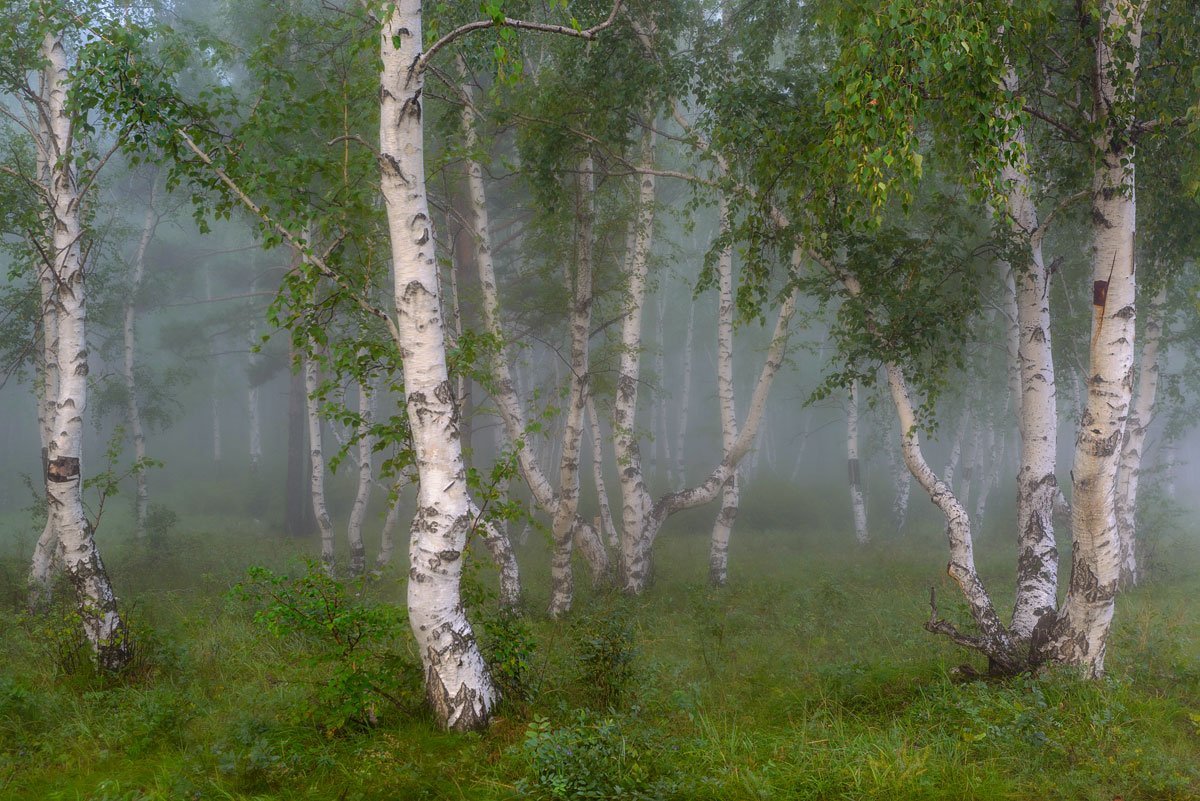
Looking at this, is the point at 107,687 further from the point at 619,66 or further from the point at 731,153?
the point at 619,66

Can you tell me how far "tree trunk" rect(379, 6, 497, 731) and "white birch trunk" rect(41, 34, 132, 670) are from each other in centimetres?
387

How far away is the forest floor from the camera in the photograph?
491cm

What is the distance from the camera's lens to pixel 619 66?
35.6ft

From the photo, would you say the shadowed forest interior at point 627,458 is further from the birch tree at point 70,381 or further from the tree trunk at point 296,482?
the tree trunk at point 296,482

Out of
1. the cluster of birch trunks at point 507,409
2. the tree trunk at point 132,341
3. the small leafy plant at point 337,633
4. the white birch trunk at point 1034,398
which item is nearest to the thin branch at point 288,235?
the cluster of birch trunks at point 507,409

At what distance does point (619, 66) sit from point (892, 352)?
5548mm

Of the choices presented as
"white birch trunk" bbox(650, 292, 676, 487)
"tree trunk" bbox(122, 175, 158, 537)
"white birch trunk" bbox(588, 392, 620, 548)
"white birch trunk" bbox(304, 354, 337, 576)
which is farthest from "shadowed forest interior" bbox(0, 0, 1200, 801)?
"white birch trunk" bbox(650, 292, 676, 487)

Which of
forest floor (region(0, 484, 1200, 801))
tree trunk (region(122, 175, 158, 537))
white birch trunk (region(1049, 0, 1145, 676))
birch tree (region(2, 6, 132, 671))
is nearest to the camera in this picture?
forest floor (region(0, 484, 1200, 801))

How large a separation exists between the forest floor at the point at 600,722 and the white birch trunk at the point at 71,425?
32 centimetres

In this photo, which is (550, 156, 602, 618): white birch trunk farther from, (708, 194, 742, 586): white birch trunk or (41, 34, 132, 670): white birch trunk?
(41, 34, 132, 670): white birch trunk

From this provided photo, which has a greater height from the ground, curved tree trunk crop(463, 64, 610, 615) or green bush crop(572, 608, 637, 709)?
curved tree trunk crop(463, 64, 610, 615)

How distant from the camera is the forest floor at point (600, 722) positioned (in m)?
4.91

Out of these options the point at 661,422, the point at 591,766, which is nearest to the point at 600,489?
the point at 591,766

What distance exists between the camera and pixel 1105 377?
6699mm
